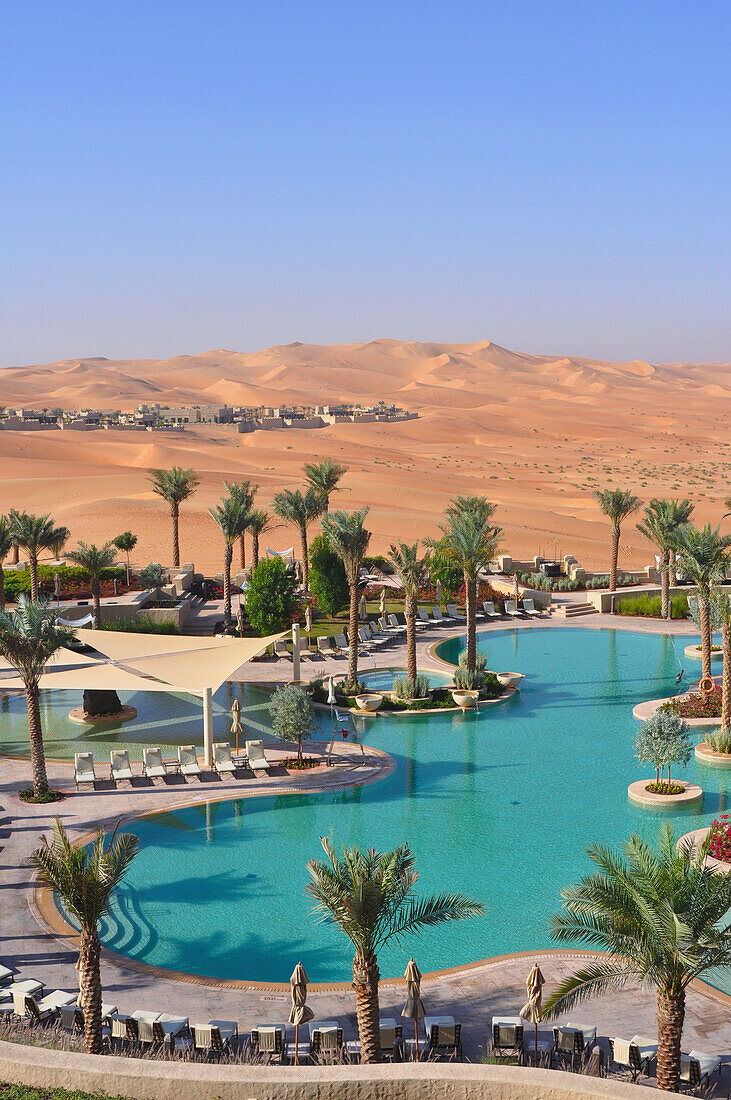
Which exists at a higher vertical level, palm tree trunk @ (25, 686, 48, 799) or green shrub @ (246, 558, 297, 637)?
green shrub @ (246, 558, 297, 637)

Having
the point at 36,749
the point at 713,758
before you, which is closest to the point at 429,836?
the point at 713,758

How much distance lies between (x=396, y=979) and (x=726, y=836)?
6123 mm

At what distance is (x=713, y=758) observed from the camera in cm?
2150

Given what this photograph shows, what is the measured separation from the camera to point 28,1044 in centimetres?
1075

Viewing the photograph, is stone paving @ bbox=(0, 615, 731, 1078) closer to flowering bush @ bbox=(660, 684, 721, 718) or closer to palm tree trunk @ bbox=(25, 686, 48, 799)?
palm tree trunk @ bbox=(25, 686, 48, 799)

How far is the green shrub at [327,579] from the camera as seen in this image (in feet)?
109

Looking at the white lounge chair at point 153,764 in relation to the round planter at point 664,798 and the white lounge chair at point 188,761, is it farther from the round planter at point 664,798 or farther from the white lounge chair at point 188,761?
the round planter at point 664,798

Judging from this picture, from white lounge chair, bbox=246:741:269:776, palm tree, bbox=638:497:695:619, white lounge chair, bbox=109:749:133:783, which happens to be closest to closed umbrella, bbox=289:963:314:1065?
white lounge chair, bbox=246:741:269:776

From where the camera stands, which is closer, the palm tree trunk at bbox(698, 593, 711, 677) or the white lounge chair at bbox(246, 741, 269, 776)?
the white lounge chair at bbox(246, 741, 269, 776)

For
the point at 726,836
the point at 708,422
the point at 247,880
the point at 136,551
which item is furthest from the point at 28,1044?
the point at 708,422

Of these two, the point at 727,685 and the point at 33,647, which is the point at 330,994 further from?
the point at 727,685

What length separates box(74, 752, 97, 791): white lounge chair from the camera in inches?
789

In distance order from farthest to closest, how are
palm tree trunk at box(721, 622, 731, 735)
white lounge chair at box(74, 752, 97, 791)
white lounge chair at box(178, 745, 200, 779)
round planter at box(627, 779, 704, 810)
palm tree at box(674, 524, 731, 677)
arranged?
palm tree at box(674, 524, 731, 677)
palm tree trunk at box(721, 622, 731, 735)
white lounge chair at box(178, 745, 200, 779)
white lounge chair at box(74, 752, 97, 791)
round planter at box(627, 779, 704, 810)

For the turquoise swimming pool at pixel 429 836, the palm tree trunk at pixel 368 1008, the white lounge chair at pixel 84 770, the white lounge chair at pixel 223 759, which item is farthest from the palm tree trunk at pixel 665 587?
the palm tree trunk at pixel 368 1008
